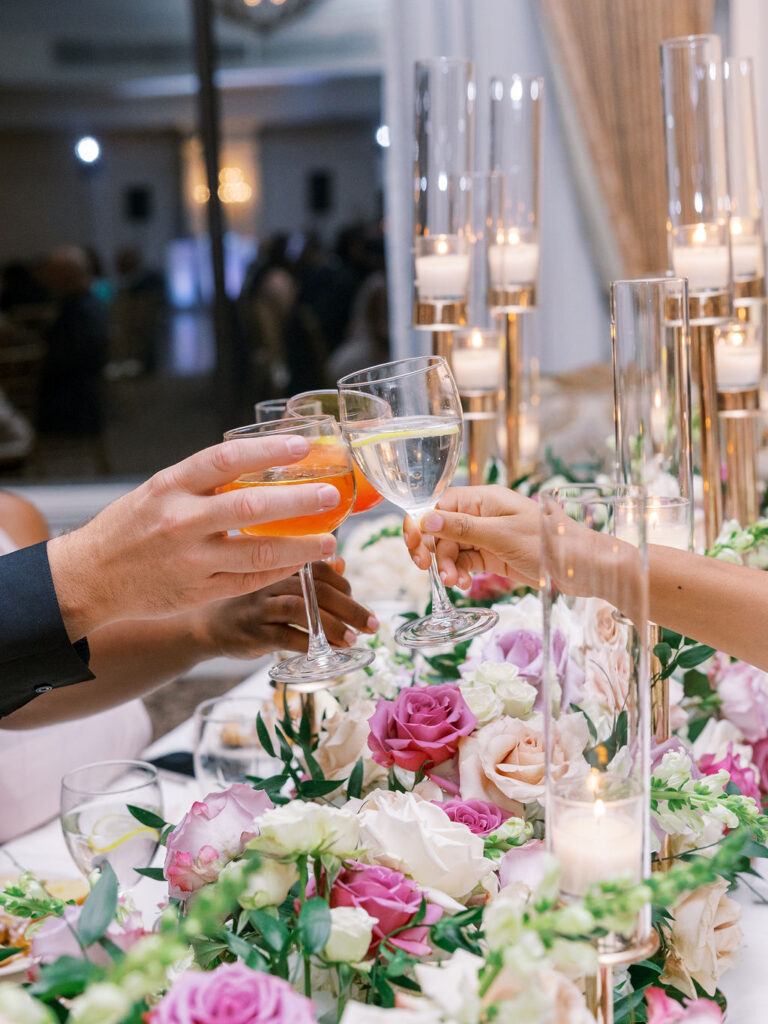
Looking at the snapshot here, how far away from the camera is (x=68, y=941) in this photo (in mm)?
590

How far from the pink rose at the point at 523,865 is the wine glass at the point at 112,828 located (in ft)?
1.39

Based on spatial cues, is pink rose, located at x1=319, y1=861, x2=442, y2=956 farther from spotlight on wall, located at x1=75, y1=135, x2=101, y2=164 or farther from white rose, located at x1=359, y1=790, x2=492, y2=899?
spotlight on wall, located at x1=75, y1=135, x2=101, y2=164

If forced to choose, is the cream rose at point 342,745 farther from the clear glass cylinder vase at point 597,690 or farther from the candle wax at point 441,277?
the candle wax at point 441,277

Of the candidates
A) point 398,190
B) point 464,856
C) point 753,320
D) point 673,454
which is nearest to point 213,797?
point 464,856

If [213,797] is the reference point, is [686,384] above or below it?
above

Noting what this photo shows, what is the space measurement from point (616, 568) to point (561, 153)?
384 cm

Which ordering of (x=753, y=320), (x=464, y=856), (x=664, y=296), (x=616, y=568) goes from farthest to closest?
(x=753, y=320) < (x=664, y=296) < (x=464, y=856) < (x=616, y=568)

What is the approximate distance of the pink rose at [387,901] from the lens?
2.14 ft

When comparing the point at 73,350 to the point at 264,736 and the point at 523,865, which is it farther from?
the point at 523,865

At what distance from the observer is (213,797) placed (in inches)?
30.9

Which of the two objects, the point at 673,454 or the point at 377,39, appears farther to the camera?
the point at 377,39

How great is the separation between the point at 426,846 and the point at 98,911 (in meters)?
0.21

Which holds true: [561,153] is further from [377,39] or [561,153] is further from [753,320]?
[753,320]

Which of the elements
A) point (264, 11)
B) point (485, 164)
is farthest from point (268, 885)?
point (264, 11)
